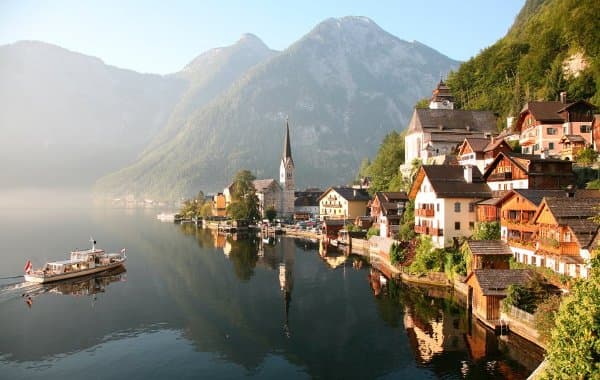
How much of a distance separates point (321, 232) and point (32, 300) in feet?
222

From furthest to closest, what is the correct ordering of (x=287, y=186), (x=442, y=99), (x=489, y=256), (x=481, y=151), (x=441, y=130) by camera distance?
1. (x=287, y=186)
2. (x=442, y=99)
3. (x=441, y=130)
4. (x=481, y=151)
5. (x=489, y=256)

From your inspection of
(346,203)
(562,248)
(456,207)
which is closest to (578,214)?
(562,248)

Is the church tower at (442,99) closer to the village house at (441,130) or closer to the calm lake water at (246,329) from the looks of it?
the village house at (441,130)

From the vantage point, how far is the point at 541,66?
333 feet

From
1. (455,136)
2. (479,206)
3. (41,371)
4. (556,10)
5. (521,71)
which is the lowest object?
(41,371)

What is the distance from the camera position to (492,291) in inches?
1603

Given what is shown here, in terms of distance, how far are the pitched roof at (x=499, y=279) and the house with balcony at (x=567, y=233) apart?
264cm

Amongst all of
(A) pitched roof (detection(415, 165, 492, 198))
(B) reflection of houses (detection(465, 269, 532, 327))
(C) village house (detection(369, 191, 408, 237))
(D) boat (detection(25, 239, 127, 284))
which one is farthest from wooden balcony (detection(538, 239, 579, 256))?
(D) boat (detection(25, 239, 127, 284))

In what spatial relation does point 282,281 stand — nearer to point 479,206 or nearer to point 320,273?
Answer: point 320,273

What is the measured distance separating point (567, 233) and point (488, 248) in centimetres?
999

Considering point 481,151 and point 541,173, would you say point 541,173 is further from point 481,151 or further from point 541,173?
point 481,151

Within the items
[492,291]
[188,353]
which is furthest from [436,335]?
[188,353]

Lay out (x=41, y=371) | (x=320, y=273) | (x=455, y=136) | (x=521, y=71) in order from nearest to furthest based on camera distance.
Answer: (x=41, y=371), (x=320, y=273), (x=455, y=136), (x=521, y=71)

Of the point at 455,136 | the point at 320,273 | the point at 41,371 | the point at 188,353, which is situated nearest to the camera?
the point at 41,371
